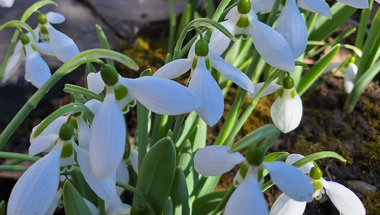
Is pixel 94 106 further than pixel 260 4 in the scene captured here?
No

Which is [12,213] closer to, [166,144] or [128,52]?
[166,144]

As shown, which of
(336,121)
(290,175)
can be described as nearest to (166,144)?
(290,175)

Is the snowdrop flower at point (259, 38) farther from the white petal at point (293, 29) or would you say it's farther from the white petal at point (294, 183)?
the white petal at point (294, 183)

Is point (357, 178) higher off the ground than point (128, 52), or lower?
lower

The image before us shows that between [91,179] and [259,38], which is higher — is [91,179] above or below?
below

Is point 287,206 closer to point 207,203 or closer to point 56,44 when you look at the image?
point 207,203

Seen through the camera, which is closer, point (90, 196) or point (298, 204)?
point (298, 204)

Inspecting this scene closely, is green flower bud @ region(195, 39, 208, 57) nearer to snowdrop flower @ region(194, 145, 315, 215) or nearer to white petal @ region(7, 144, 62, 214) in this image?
snowdrop flower @ region(194, 145, 315, 215)

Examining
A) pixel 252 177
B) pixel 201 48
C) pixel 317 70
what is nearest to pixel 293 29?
pixel 201 48
